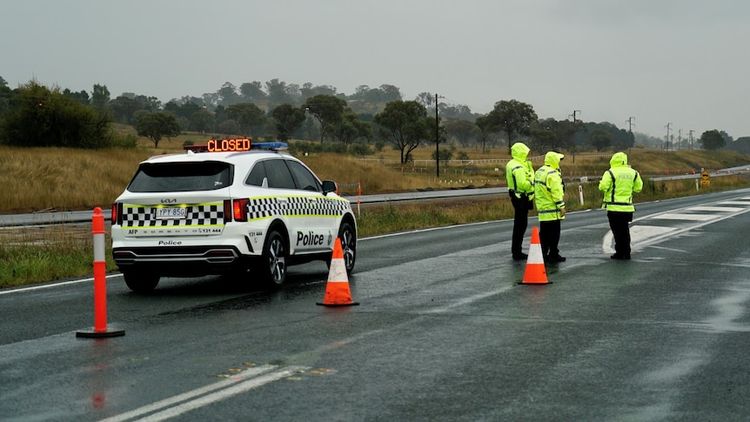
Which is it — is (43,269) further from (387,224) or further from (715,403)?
(387,224)

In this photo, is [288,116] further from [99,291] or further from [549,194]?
[99,291]

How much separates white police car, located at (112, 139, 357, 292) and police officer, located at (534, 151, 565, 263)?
15.7 feet

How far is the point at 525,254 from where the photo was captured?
715 inches

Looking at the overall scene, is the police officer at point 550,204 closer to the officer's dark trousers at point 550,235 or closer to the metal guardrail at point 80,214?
the officer's dark trousers at point 550,235

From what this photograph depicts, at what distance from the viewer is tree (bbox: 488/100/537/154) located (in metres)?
161

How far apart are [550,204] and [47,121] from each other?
4340 centimetres

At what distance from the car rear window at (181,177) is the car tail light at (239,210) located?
29 cm

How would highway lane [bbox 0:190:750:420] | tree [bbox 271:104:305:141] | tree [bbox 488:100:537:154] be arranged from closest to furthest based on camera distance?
highway lane [bbox 0:190:750:420]
tree [bbox 271:104:305:141]
tree [bbox 488:100:537:154]

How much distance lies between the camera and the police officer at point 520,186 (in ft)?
56.9

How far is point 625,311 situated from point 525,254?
7.08m

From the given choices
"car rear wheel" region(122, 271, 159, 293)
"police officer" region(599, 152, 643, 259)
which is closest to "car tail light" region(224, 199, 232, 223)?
"car rear wheel" region(122, 271, 159, 293)

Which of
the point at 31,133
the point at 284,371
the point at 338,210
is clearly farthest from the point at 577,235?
the point at 31,133

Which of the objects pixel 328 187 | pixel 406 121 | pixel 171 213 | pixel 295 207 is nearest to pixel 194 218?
pixel 171 213

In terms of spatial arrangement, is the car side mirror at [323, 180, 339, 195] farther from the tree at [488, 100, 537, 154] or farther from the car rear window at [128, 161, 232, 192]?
the tree at [488, 100, 537, 154]
